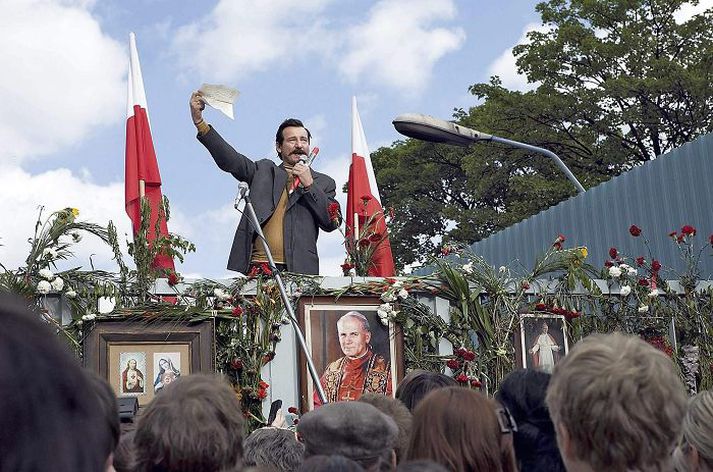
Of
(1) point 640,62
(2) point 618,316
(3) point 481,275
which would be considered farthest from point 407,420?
(1) point 640,62

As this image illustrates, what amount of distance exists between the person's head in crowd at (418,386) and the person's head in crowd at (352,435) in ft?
3.35

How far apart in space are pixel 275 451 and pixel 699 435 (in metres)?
1.25

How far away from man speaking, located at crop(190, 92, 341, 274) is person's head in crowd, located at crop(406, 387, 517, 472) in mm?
4577

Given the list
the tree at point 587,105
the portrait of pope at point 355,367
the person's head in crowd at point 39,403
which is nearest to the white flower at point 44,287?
the portrait of pope at point 355,367

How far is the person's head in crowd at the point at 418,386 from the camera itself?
3.67 m

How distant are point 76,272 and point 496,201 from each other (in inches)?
859

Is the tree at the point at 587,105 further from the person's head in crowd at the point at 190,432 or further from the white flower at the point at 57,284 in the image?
the person's head in crowd at the point at 190,432

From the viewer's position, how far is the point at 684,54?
24.2 metres

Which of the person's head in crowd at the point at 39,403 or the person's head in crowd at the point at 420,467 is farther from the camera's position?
the person's head in crowd at the point at 420,467

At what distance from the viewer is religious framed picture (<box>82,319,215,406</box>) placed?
583cm

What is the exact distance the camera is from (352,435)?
102 inches

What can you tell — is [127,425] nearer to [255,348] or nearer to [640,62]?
[255,348]

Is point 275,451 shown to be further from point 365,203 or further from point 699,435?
point 365,203

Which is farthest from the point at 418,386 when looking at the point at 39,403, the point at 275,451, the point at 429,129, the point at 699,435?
the point at 429,129
